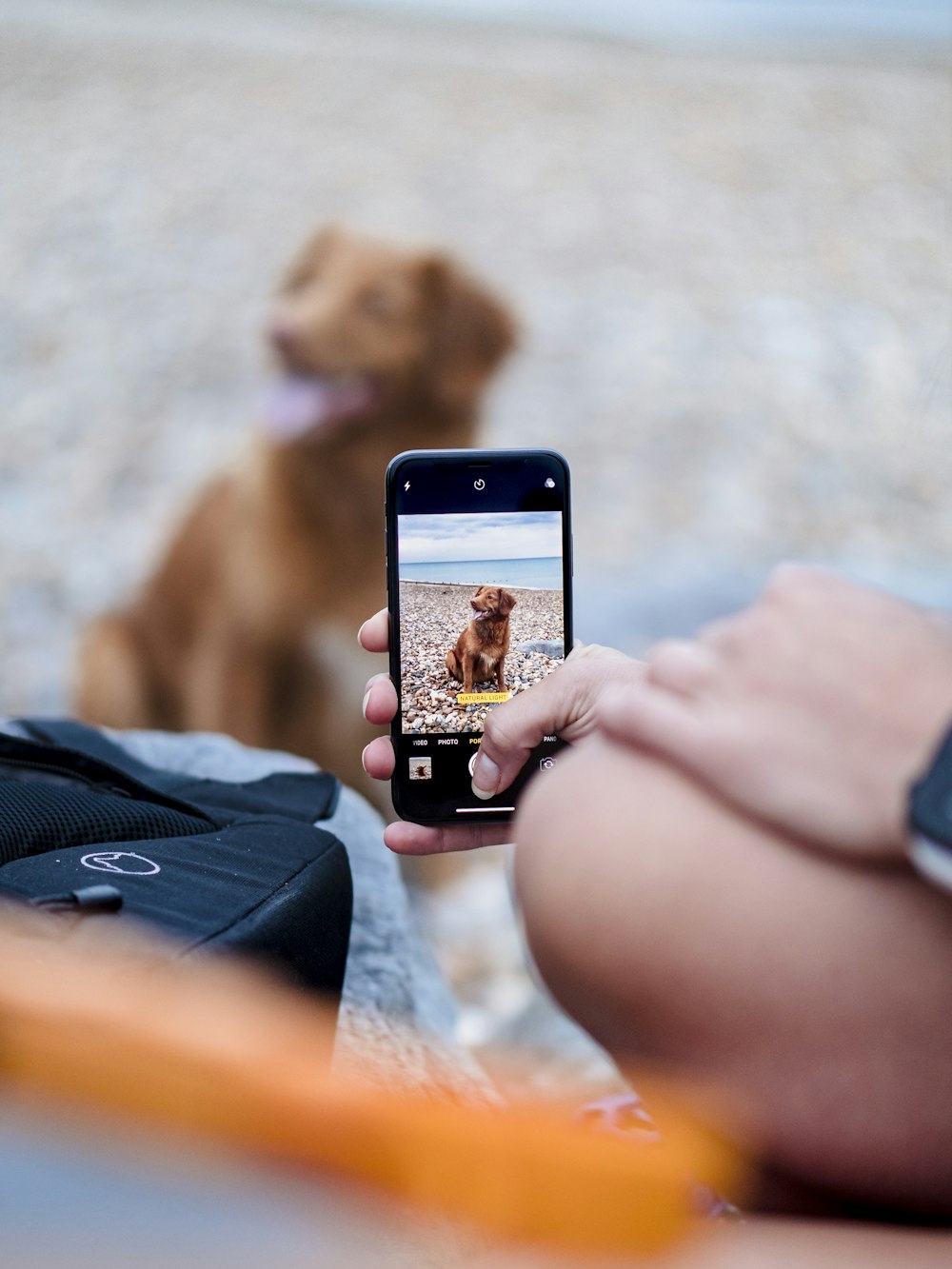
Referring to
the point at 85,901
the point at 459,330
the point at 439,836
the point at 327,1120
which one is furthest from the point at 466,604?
the point at 459,330

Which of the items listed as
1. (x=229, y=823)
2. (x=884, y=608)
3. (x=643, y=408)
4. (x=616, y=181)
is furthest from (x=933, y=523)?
(x=884, y=608)

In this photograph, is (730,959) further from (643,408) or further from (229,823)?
(643,408)

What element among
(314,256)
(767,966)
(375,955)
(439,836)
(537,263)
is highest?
(537,263)

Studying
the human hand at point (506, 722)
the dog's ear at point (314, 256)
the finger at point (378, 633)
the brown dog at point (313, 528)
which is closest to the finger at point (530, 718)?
the human hand at point (506, 722)

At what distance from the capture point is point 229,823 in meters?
0.66

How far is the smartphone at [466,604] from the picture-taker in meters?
0.58

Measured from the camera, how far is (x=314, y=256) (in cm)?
176

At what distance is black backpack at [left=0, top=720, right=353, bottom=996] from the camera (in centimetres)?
44

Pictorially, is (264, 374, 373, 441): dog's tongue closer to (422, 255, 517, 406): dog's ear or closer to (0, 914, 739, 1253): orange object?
(422, 255, 517, 406): dog's ear

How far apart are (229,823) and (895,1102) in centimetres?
45

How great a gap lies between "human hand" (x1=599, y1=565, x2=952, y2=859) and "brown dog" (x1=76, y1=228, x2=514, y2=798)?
4.77 feet

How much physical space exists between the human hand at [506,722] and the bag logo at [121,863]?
13 centimetres

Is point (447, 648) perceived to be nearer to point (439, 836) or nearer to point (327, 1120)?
point (439, 836)

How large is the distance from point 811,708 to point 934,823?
43mm
